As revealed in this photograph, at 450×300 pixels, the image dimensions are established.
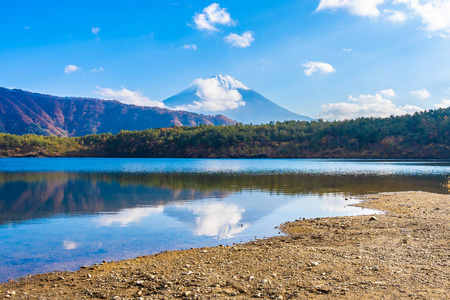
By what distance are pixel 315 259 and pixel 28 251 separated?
27.8ft

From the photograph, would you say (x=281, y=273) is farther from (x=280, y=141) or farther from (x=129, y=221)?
(x=280, y=141)

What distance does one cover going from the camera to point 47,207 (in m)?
20.4

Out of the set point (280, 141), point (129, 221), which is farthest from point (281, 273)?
point (280, 141)

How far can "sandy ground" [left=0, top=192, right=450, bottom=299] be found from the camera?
6.47 meters

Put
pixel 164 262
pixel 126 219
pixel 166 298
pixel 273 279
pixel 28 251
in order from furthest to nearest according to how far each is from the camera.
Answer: pixel 126 219, pixel 28 251, pixel 164 262, pixel 273 279, pixel 166 298

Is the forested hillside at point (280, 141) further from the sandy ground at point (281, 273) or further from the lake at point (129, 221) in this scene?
the sandy ground at point (281, 273)

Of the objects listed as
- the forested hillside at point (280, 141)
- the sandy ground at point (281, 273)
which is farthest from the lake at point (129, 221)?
the forested hillside at point (280, 141)

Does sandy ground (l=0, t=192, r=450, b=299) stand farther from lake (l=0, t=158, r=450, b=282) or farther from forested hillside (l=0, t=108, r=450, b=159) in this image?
forested hillside (l=0, t=108, r=450, b=159)

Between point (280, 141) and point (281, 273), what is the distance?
133400mm

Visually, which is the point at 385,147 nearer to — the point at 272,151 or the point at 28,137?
the point at 272,151

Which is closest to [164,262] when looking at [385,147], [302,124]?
[385,147]

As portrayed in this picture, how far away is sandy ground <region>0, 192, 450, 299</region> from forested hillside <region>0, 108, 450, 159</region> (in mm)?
111666

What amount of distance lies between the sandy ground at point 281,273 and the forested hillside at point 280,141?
366 ft

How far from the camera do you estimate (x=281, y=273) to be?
24.8 feet
